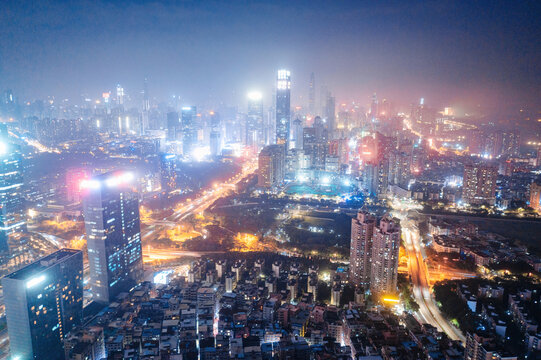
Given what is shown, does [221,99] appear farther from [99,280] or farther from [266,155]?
[99,280]

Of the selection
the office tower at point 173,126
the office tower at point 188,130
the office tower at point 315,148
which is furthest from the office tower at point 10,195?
the office tower at point 173,126

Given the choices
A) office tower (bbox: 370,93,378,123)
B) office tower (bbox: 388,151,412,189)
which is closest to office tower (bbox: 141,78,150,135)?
office tower (bbox: 370,93,378,123)

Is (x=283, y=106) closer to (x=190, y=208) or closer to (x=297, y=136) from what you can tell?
(x=297, y=136)

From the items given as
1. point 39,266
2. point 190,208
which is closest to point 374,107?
point 190,208

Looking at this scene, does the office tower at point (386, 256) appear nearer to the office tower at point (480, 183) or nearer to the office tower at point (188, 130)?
the office tower at point (480, 183)

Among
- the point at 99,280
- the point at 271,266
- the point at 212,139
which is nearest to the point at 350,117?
the point at 212,139
